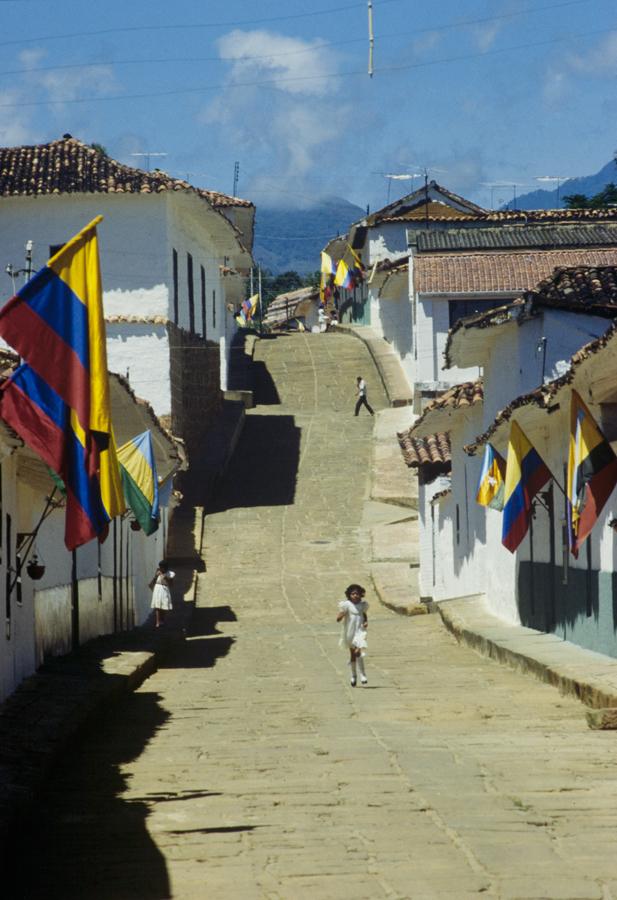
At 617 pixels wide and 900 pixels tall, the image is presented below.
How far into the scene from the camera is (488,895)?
5.44 meters

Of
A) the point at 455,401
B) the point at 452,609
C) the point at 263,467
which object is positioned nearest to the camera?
the point at 452,609

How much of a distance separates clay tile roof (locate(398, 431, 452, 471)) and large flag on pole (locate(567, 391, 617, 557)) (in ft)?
47.6

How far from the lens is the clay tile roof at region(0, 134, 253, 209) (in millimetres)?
31859

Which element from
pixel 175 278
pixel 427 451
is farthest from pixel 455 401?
pixel 175 278

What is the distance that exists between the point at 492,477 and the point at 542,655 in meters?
4.32

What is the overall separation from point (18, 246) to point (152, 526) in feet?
46.9

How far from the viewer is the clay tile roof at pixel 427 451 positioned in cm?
2877

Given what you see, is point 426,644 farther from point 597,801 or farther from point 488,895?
point 488,895

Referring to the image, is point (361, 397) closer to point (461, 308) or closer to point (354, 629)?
point (461, 308)

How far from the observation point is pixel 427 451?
96.1 ft

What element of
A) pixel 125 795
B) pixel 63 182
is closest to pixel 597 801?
pixel 125 795

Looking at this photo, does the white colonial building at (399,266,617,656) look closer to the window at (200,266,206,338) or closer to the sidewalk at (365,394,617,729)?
the sidewalk at (365,394,617,729)

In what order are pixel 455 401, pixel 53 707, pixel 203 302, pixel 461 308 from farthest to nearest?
pixel 203 302
pixel 461 308
pixel 455 401
pixel 53 707

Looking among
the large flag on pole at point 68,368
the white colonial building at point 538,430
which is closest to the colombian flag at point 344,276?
the white colonial building at point 538,430
